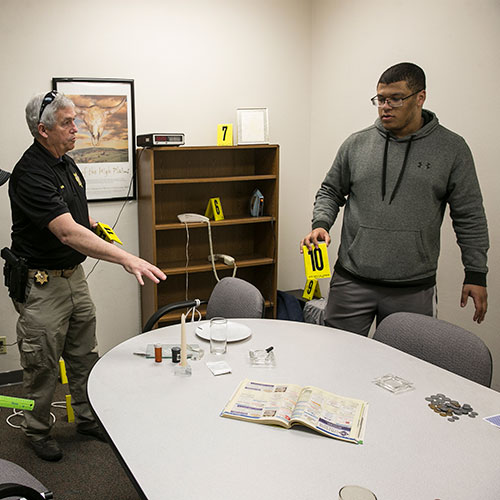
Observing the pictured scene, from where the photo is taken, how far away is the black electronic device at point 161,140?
3336 mm

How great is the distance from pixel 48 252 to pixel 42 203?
272 millimetres

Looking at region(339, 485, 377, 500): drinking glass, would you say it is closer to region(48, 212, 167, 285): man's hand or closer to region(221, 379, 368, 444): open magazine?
region(221, 379, 368, 444): open magazine

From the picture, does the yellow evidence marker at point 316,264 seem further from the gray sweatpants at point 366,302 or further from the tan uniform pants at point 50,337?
the tan uniform pants at point 50,337

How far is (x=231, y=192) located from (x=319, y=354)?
89.0 inches

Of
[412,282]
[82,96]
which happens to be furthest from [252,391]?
[82,96]

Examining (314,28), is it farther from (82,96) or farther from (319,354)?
(319,354)

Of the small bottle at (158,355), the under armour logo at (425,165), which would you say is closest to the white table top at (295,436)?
the small bottle at (158,355)

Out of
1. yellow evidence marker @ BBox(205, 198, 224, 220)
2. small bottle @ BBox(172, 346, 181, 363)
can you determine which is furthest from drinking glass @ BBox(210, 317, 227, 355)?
yellow evidence marker @ BBox(205, 198, 224, 220)

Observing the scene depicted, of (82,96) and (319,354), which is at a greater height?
(82,96)

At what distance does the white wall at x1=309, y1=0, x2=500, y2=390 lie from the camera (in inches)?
111

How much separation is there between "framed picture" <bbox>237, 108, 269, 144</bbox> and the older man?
4.57 feet

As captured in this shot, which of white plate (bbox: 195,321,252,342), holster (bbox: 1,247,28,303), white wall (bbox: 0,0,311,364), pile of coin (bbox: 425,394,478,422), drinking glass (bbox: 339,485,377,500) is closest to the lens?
drinking glass (bbox: 339,485,377,500)

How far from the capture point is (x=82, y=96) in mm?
3404

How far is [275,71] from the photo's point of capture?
4.02 meters
